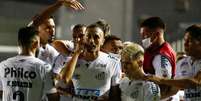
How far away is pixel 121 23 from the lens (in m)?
14.2

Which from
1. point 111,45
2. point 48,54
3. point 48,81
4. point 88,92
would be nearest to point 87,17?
point 111,45

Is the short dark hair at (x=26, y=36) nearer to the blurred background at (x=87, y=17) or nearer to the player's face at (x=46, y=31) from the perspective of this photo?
the player's face at (x=46, y=31)

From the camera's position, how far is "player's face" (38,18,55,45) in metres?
5.18

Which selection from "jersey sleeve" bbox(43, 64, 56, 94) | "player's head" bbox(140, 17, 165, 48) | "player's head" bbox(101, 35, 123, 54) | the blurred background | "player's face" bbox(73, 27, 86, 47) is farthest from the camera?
the blurred background

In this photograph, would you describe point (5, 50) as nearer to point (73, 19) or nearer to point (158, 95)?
point (73, 19)

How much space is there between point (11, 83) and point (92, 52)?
27.0 inches

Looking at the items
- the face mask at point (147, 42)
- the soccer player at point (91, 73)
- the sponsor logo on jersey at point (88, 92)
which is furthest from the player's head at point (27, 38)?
the face mask at point (147, 42)

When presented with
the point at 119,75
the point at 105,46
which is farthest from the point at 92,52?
the point at 105,46

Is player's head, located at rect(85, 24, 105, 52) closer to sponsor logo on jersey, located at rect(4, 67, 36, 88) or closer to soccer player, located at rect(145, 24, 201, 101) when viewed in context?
sponsor logo on jersey, located at rect(4, 67, 36, 88)

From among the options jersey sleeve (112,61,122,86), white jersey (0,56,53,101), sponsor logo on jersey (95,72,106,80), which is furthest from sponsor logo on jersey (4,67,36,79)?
jersey sleeve (112,61,122,86)

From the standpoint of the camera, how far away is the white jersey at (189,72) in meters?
4.33

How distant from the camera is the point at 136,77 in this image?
3.97 m

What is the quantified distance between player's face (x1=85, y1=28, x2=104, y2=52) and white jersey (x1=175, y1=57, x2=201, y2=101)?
69cm

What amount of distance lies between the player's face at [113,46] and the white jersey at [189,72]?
3.76ft
